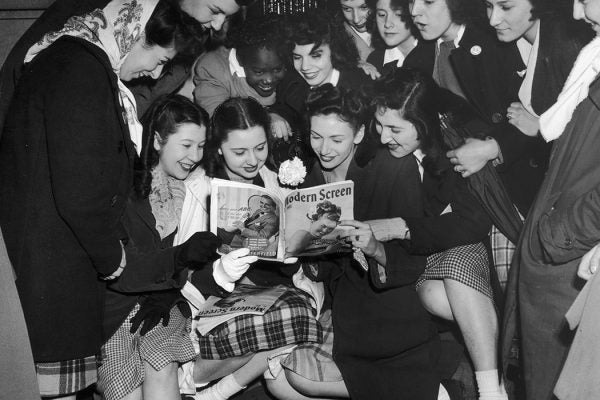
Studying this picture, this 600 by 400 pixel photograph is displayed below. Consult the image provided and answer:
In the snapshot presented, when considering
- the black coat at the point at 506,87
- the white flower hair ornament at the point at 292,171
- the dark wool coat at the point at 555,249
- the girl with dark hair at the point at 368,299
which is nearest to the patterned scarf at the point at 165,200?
the white flower hair ornament at the point at 292,171

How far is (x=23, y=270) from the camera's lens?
7.49 feet

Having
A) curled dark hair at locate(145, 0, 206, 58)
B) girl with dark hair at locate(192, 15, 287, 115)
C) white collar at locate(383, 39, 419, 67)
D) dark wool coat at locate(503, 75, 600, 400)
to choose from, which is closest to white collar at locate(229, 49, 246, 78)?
girl with dark hair at locate(192, 15, 287, 115)

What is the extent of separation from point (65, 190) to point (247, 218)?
0.61 meters

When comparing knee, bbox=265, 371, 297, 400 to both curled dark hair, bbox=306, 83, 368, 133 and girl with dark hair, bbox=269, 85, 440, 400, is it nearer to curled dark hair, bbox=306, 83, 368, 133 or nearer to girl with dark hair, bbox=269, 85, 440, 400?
girl with dark hair, bbox=269, 85, 440, 400

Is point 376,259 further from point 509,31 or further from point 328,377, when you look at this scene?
point 509,31

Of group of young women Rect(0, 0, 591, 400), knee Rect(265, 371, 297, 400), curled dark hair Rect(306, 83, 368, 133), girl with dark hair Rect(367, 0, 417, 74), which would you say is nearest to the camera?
group of young women Rect(0, 0, 591, 400)

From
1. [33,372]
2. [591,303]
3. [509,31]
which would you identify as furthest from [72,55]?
[591,303]

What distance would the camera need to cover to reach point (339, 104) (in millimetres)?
2432

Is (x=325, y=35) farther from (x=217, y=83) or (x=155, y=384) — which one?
(x=155, y=384)

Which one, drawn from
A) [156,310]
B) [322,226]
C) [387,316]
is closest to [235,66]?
[322,226]

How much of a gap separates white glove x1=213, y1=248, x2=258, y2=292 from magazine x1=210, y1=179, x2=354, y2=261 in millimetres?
38

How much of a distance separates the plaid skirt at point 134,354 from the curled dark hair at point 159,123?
1.47 feet

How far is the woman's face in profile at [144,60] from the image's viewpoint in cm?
235

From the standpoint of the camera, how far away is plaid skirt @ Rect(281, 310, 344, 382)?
2484mm
